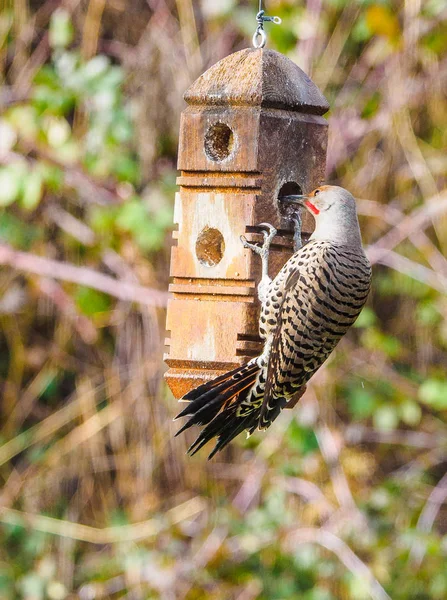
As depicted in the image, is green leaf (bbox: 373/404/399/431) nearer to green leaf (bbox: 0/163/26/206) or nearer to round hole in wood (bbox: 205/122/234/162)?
green leaf (bbox: 0/163/26/206)

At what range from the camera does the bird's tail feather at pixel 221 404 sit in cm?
308

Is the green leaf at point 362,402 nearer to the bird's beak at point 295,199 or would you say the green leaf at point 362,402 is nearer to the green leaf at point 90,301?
the green leaf at point 90,301

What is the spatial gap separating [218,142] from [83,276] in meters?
2.16

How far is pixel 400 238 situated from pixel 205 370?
2426 millimetres

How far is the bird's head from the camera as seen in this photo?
10.7ft

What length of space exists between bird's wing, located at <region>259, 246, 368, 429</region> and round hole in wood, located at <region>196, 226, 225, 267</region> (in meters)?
0.24

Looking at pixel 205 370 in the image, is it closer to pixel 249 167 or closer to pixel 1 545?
pixel 249 167

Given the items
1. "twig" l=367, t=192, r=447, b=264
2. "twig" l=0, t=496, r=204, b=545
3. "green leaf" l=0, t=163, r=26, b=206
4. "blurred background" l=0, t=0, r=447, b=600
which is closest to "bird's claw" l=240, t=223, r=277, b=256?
"blurred background" l=0, t=0, r=447, b=600

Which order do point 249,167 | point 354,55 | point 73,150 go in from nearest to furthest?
point 249,167 < point 73,150 < point 354,55

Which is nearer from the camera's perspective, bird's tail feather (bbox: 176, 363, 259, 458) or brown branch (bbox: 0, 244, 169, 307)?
bird's tail feather (bbox: 176, 363, 259, 458)

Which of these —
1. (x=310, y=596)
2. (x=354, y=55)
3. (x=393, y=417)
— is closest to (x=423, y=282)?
(x=393, y=417)

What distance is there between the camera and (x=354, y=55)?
5.71 m

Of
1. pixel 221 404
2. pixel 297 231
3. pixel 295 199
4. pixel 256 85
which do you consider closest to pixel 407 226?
pixel 297 231

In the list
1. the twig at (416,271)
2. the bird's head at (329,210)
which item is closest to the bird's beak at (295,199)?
the bird's head at (329,210)
